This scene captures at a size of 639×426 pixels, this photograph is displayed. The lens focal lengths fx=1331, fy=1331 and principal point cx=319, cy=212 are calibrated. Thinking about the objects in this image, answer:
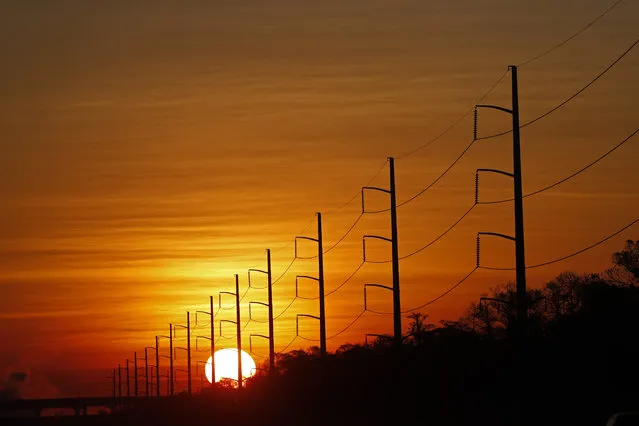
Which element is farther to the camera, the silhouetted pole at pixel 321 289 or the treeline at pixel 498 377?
the silhouetted pole at pixel 321 289

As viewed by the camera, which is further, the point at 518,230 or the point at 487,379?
the point at 487,379

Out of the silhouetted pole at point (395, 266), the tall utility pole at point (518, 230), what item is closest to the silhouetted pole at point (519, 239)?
the tall utility pole at point (518, 230)

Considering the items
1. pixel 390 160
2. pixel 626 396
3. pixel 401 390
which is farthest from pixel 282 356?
pixel 626 396

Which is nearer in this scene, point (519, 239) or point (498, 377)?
point (519, 239)

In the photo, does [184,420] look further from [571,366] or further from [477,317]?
[571,366]

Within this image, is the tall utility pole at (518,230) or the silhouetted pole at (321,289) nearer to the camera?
the tall utility pole at (518,230)

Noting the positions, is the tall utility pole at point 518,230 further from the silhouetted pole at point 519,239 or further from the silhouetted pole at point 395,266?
the silhouetted pole at point 395,266

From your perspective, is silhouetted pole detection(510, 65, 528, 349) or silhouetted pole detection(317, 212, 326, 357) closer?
silhouetted pole detection(510, 65, 528, 349)

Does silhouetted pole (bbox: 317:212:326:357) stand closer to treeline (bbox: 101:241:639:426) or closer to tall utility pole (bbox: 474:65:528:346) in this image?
treeline (bbox: 101:241:639:426)

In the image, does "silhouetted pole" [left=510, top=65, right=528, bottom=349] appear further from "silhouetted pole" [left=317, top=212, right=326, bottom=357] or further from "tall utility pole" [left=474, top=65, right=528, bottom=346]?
"silhouetted pole" [left=317, top=212, right=326, bottom=357]

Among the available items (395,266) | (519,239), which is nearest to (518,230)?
(519,239)

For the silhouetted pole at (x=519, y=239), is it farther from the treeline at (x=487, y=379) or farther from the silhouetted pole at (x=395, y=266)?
the silhouetted pole at (x=395, y=266)

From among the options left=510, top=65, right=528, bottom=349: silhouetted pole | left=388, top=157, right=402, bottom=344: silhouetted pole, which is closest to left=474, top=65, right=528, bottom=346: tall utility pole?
left=510, top=65, right=528, bottom=349: silhouetted pole

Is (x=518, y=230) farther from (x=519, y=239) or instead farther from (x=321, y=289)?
(x=321, y=289)
